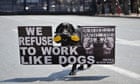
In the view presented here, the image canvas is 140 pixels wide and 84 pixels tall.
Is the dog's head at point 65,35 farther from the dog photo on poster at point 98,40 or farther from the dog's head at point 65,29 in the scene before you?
the dog photo on poster at point 98,40

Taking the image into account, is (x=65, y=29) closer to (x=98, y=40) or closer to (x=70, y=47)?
(x=70, y=47)

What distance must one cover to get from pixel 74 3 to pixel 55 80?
51420mm

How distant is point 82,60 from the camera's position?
9.49m

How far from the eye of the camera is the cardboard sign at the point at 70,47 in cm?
947

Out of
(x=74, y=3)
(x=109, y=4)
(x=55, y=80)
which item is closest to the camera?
(x=55, y=80)

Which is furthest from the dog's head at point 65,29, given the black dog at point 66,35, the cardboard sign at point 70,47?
the cardboard sign at point 70,47

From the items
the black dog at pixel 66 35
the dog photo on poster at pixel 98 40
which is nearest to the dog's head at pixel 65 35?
the black dog at pixel 66 35

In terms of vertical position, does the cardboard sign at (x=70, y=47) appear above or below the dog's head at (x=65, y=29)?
below

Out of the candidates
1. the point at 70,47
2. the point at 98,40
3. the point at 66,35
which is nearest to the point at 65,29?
the point at 66,35

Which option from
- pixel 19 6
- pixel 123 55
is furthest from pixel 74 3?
pixel 123 55

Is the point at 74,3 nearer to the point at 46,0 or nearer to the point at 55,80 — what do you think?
the point at 46,0

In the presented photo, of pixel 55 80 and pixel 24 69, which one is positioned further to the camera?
pixel 24 69

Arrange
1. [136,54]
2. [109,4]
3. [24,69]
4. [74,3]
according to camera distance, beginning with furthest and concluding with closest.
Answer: [74,3], [109,4], [136,54], [24,69]

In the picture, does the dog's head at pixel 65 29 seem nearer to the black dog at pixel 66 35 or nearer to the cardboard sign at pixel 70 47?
the black dog at pixel 66 35
